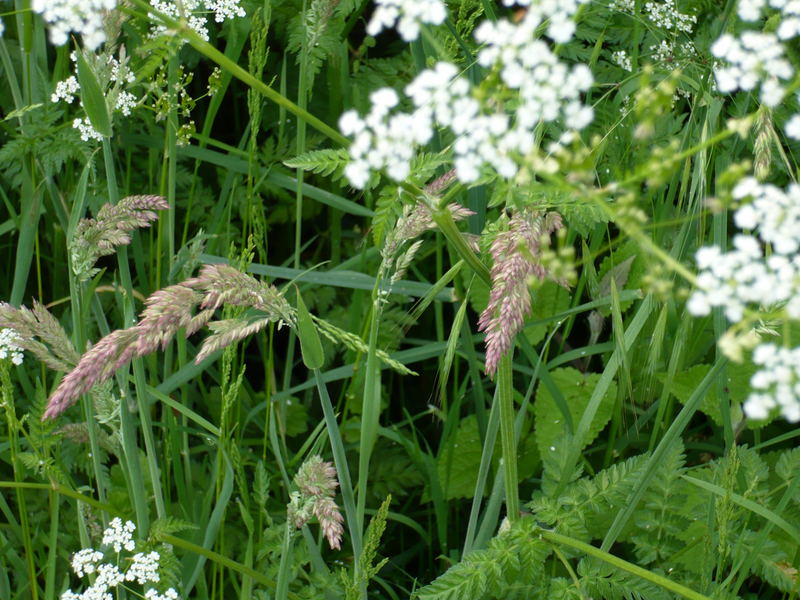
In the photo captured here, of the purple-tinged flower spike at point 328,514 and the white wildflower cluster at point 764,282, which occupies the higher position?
the white wildflower cluster at point 764,282

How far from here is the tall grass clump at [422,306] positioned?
90cm

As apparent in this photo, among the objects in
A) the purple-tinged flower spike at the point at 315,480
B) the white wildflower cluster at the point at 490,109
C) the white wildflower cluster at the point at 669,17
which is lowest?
the purple-tinged flower spike at the point at 315,480

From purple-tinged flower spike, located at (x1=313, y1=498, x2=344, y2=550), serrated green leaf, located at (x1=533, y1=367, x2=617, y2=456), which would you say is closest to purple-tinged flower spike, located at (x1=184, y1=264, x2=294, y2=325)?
purple-tinged flower spike, located at (x1=313, y1=498, x2=344, y2=550)

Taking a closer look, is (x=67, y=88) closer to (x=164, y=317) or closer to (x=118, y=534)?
(x=164, y=317)

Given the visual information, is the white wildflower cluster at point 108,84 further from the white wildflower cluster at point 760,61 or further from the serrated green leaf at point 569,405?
the serrated green leaf at point 569,405

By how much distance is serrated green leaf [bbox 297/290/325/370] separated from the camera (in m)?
1.27

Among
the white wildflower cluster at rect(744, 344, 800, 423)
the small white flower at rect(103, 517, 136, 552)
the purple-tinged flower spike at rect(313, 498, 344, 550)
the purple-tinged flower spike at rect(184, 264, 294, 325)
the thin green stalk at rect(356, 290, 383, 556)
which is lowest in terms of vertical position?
the small white flower at rect(103, 517, 136, 552)

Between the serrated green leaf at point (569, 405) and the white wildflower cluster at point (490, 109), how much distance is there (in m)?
1.13

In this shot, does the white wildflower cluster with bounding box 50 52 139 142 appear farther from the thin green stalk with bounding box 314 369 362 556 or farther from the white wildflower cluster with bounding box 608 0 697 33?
the white wildflower cluster with bounding box 608 0 697 33

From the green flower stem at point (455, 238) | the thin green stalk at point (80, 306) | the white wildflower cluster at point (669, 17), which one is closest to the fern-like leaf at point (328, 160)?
the green flower stem at point (455, 238)

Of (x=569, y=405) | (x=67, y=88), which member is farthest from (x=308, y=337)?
(x=569, y=405)

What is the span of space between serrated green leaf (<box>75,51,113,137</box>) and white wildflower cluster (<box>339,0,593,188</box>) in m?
0.58

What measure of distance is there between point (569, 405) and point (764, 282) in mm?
1327

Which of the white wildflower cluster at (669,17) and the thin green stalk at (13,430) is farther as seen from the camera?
the white wildflower cluster at (669,17)
